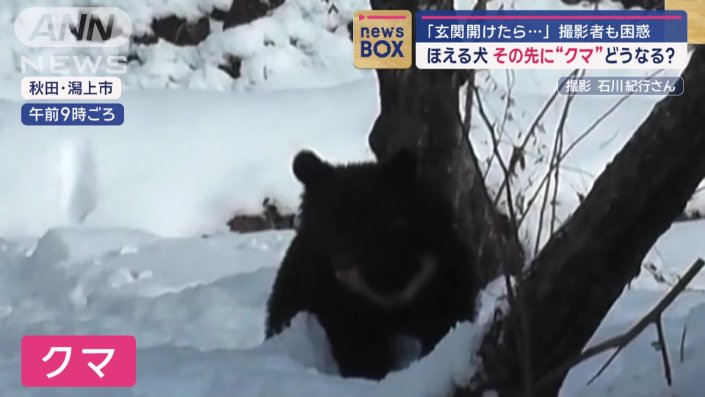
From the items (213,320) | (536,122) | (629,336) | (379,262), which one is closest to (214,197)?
(213,320)

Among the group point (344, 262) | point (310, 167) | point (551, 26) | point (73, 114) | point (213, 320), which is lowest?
point (213, 320)

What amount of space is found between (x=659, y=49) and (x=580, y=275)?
46 centimetres

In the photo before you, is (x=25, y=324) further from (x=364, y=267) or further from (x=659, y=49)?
(x=659, y=49)

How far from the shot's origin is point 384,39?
1.59 m

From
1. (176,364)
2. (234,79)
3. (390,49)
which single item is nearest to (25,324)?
(176,364)

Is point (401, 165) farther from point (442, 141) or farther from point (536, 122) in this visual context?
point (536, 122)

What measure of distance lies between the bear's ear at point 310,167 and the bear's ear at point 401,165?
0.11 m

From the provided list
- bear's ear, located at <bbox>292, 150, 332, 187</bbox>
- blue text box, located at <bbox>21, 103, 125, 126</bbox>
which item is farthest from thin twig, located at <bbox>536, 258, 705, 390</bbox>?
blue text box, located at <bbox>21, 103, 125, 126</bbox>

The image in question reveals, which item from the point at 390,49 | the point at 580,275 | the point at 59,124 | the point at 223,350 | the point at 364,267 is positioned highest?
the point at 390,49

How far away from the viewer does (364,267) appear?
5.26 feet

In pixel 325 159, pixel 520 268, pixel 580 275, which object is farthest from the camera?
pixel 325 159

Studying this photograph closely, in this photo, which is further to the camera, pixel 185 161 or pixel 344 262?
pixel 185 161

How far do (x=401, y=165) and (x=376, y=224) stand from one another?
12 centimetres
